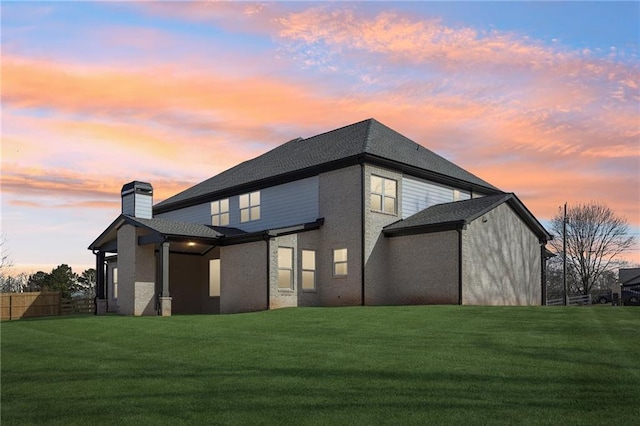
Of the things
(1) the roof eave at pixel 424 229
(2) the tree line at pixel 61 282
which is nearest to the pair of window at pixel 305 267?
(1) the roof eave at pixel 424 229

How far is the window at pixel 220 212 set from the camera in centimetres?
3609

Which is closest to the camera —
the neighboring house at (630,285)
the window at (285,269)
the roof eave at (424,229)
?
the roof eave at (424,229)

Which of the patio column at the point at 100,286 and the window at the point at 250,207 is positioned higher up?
the window at the point at 250,207

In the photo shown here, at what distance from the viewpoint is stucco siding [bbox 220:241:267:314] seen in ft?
90.5

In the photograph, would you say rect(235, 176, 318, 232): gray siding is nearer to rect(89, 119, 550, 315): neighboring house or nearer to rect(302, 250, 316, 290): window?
rect(89, 119, 550, 315): neighboring house

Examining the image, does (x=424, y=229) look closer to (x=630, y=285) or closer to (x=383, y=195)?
(x=383, y=195)

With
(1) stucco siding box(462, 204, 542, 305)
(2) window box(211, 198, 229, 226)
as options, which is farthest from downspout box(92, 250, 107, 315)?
(1) stucco siding box(462, 204, 542, 305)

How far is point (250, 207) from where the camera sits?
34125mm

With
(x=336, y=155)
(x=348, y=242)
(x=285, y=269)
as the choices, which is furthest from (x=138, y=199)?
(x=348, y=242)

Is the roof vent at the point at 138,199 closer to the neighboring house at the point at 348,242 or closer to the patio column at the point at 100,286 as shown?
the neighboring house at the point at 348,242

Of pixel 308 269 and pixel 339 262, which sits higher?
pixel 339 262

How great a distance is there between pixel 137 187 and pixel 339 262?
37.5 feet

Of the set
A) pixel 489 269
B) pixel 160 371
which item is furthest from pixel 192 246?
pixel 160 371

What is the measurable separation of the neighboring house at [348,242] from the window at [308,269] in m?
0.07
